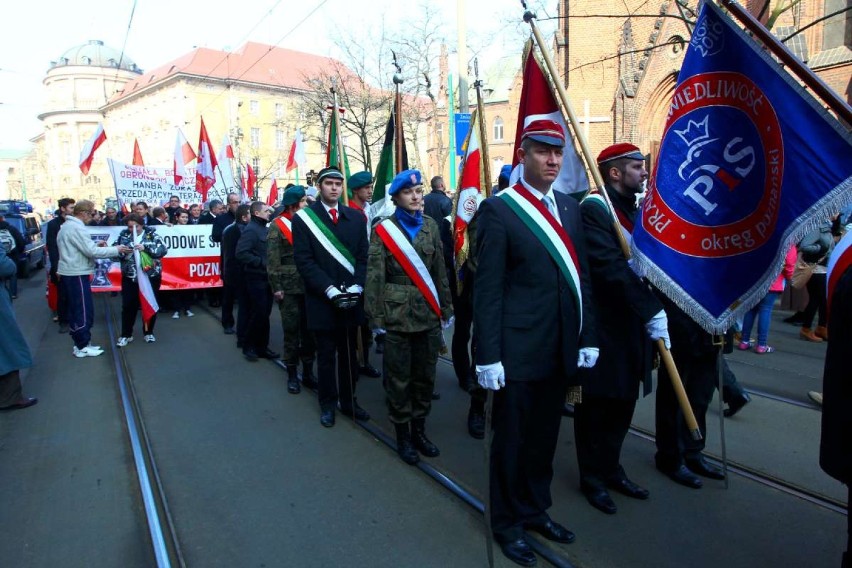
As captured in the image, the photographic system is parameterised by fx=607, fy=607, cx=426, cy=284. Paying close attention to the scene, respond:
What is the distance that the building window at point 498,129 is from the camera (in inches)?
2124

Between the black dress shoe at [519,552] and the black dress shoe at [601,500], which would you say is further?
the black dress shoe at [601,500]

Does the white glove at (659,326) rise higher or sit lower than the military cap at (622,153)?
lower

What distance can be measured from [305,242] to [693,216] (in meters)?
3.12

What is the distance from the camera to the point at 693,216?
3.26 meters

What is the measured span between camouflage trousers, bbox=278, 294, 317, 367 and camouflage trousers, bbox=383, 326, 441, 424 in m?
2.10

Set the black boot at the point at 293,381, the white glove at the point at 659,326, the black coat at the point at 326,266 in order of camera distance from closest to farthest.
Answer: the white glove at the point at 659,326 < the black coat at the point at 326,266 < the black boot at the point at 293,381

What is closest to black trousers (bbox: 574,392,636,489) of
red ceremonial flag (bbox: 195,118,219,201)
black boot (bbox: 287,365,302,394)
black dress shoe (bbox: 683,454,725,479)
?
black dress shoe (bbox: 683,454,725,479)

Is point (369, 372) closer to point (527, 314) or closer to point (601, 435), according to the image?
point (601, 435)

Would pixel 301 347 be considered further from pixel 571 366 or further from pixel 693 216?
pixel 693 216

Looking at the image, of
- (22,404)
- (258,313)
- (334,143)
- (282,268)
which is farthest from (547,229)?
(22,404)

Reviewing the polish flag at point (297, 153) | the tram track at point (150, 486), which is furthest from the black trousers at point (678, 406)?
the polish flag at point (297, 153)

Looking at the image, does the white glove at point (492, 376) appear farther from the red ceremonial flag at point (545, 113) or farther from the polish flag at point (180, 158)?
the polish flag at point (180, 158)

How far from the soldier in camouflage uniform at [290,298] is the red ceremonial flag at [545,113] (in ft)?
10.4

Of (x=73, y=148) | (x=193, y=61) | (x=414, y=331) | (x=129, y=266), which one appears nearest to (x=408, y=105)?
(x=129, y=266)
